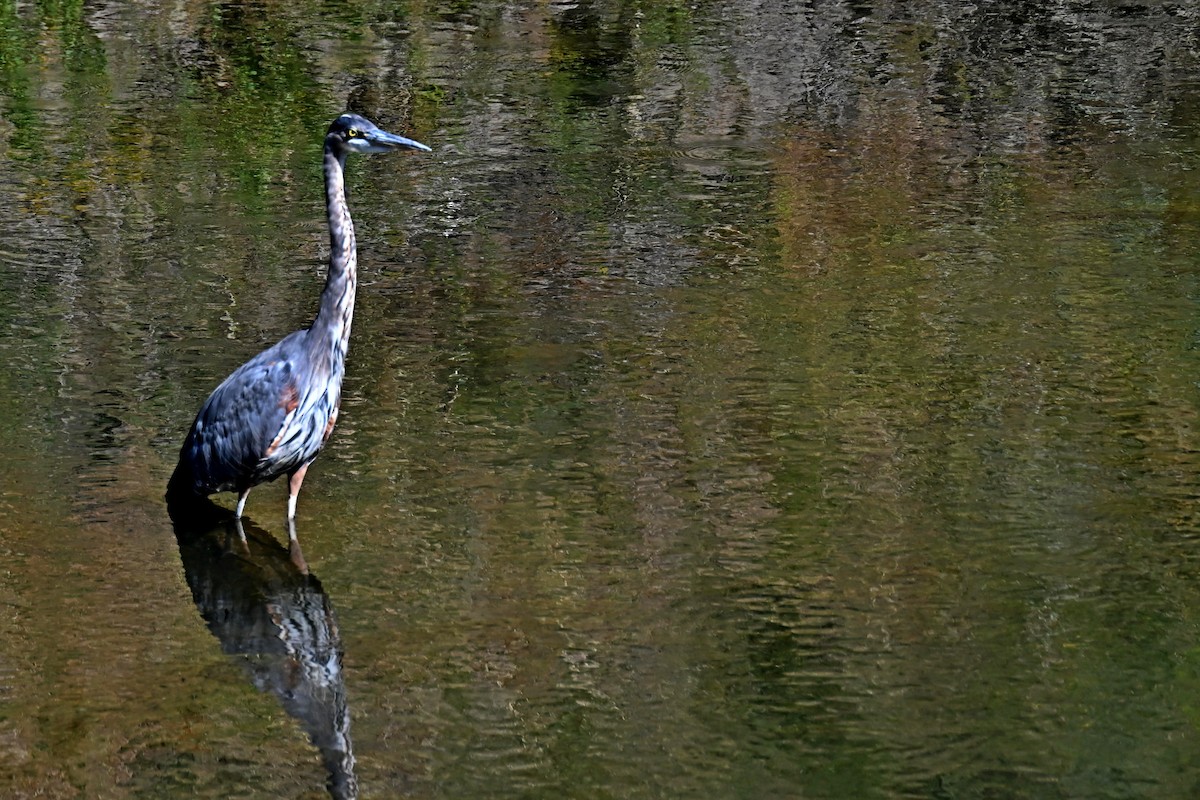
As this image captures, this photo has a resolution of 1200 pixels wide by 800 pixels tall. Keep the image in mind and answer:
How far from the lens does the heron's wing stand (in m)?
6.84

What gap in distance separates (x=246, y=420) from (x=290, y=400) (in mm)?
186

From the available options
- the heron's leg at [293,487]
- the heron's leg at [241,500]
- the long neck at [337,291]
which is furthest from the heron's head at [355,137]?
the heron's leg at [241,500]

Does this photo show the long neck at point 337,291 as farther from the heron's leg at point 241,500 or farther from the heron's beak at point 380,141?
the heron's leg at point 241,500

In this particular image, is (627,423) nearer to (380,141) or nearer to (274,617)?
(380,141)

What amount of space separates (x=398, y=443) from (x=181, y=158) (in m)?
4.85

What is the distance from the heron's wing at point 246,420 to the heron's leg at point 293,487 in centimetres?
11

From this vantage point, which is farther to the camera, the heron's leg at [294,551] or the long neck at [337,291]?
the long neck at [337,291]

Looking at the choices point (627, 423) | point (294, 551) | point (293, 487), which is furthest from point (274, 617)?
point (627, 423)

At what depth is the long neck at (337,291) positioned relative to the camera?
22.8 ft

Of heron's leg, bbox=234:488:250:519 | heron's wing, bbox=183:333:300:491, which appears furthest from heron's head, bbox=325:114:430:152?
heron's leg, bbox=234:488:250:519

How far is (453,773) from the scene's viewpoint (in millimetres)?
5250

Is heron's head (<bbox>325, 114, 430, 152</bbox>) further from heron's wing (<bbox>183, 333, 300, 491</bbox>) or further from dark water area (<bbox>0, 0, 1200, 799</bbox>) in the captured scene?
dark water area (<bbox>0, 0, 1200, 799</bbox>)

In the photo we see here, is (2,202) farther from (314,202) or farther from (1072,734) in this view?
(1072,734)

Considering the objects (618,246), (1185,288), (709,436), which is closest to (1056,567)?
(709,436)
